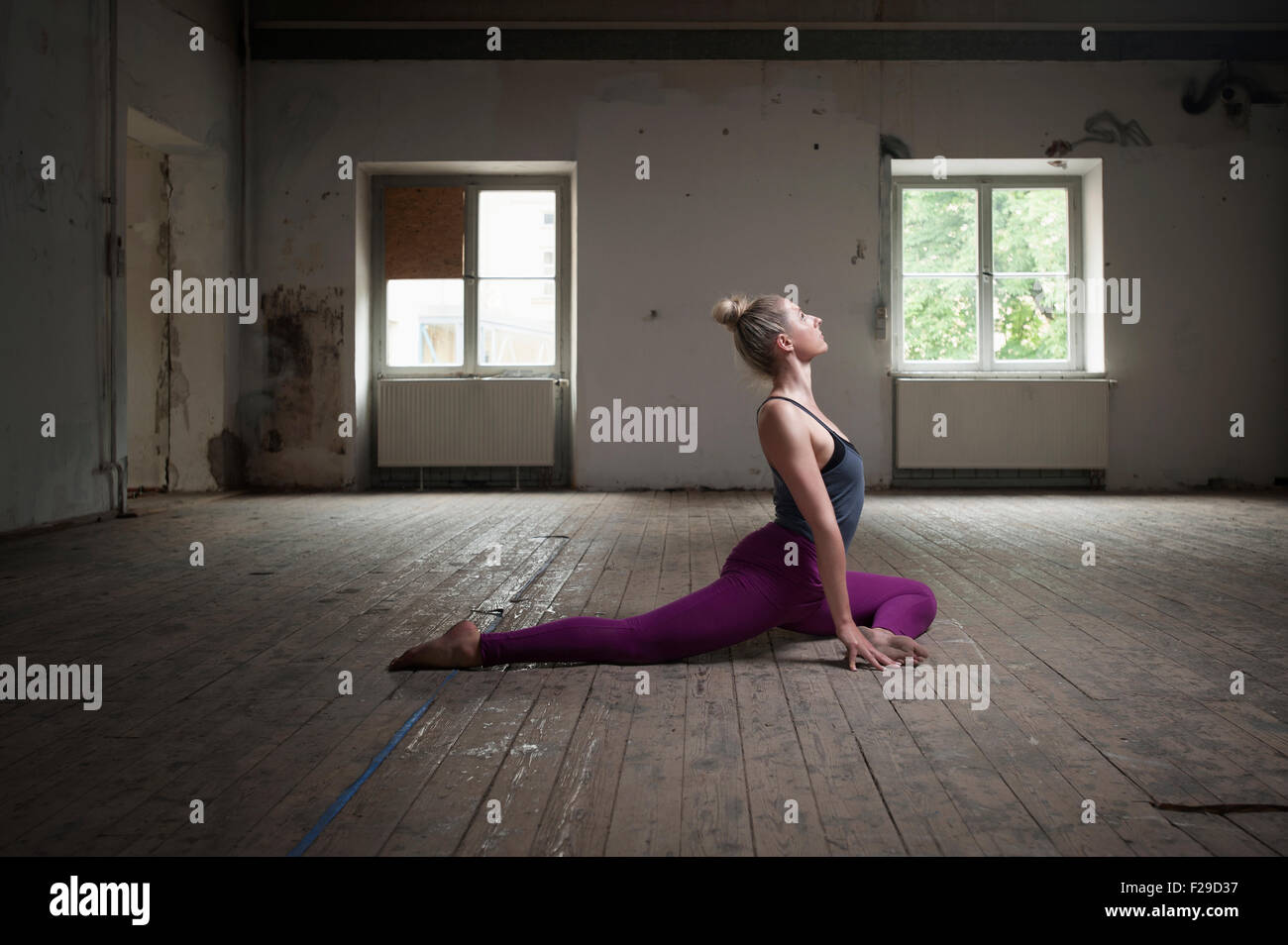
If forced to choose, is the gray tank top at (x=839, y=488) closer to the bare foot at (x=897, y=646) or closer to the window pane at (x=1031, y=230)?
the bare foot at (x=897, y=646)

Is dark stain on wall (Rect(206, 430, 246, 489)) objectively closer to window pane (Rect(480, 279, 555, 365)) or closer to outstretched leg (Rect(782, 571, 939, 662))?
window pane (Rect(480, 279, 555, 365))

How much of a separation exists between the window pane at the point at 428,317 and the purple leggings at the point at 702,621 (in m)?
5.93

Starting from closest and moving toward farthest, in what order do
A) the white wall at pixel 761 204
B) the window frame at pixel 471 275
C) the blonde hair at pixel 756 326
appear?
the blonde hair at pixel 756 326 < the white wall at pixel 761 204 < the window frame at pixel 471 275

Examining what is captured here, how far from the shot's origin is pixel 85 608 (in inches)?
115

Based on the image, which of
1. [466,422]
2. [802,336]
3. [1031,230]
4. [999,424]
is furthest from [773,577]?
[1031,230]

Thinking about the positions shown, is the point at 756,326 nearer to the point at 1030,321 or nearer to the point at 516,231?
the point at 516,231

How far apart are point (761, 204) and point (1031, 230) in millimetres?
2214

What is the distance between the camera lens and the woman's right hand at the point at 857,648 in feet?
7.11

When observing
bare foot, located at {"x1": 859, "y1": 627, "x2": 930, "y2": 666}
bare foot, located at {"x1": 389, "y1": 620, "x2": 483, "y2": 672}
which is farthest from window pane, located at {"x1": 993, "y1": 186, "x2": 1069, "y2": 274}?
bare foot, located at {"x1": 389, "y1": 620, "x2": 483, "y2": 672}

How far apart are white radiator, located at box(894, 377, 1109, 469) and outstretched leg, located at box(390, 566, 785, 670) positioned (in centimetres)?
562

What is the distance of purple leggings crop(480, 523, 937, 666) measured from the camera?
2.18 meters

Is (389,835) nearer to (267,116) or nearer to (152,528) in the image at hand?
(152,528)

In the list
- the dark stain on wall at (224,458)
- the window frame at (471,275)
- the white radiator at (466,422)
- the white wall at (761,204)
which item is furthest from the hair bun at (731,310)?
the dark stain on wall at (224,458)
